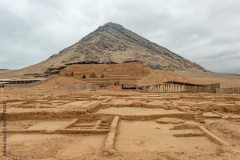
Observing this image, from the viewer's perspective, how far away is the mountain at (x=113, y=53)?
7950cm

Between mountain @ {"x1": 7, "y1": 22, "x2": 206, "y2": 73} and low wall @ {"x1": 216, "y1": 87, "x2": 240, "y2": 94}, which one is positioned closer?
low wall @ {"x1": 216, "y1": 87, "x2": 240, "y2": 94}

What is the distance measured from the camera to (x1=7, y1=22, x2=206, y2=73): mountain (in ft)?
261

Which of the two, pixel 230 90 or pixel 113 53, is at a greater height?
pixel 113 53

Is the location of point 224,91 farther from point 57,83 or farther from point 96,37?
point 96,37

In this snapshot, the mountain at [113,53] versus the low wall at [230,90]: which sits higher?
the mountain at [113,53]

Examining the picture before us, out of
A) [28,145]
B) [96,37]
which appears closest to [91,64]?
[28,145]

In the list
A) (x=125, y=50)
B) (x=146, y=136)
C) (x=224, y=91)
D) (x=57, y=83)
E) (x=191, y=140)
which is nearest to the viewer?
(x=191, y=140)

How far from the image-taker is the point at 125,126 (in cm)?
1004

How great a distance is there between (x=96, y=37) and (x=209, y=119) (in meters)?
95.6

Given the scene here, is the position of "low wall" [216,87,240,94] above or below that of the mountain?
below

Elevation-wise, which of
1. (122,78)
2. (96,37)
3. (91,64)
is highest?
(96,37)

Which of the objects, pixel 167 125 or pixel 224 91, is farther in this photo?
A: pixel 224 91

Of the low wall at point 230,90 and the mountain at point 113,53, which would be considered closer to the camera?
the low wall at point 230,90

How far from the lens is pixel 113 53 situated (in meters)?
88.5
